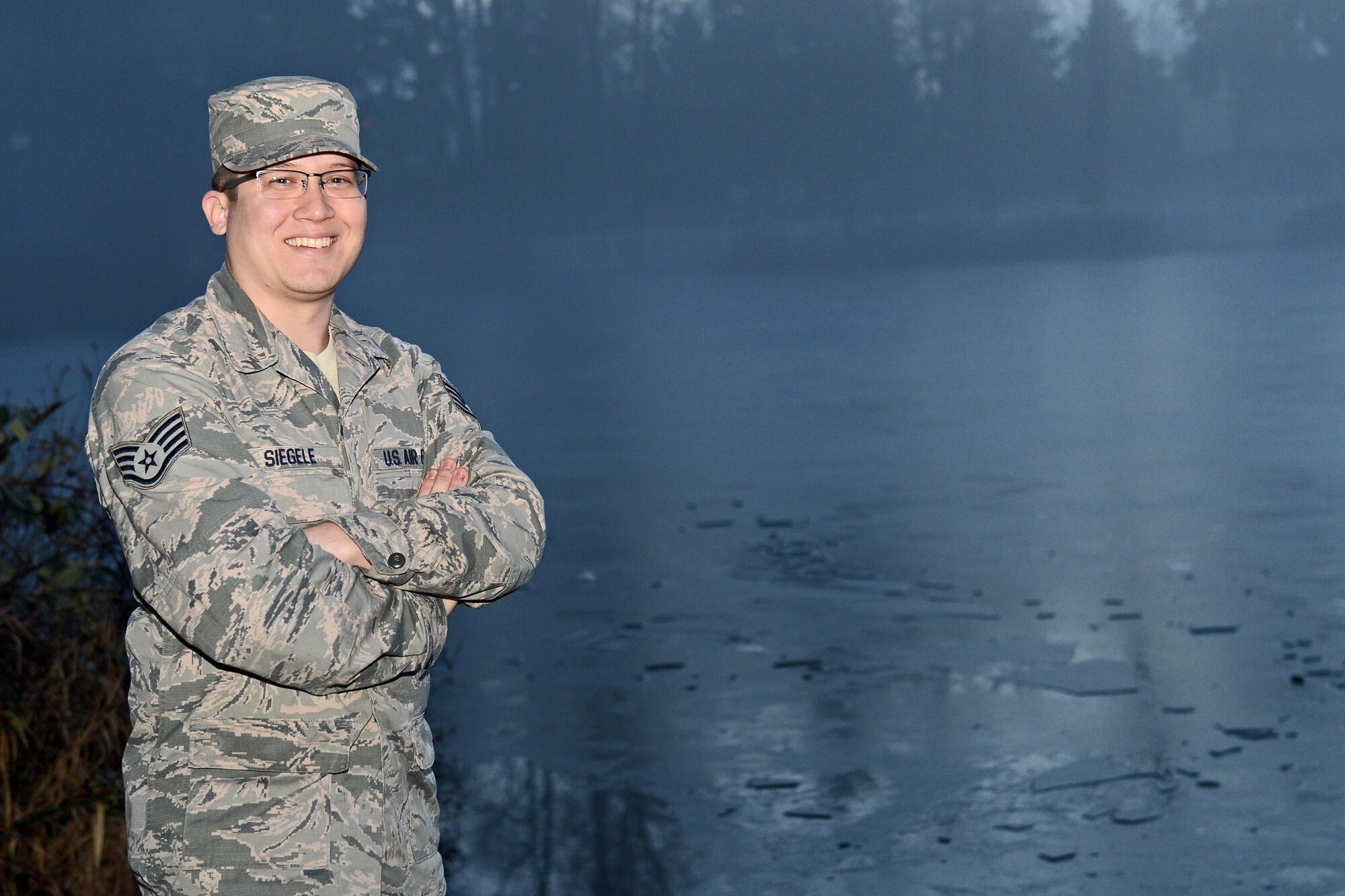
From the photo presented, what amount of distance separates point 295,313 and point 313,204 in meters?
0.17

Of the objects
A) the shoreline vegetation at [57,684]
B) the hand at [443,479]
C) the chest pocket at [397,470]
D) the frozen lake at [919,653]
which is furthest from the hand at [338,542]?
the frozen lake at [919,653]

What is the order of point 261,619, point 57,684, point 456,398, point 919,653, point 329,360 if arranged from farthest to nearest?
point 919,653 → point 57,684 → point 456,398 → point 329,360 → point 261,619

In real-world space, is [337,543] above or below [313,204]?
below

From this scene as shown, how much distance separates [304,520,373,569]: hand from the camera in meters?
2.41

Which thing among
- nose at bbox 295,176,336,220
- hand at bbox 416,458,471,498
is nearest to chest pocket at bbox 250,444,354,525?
hand at bbox 416,458,471,498

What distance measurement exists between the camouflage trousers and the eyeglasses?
0.78 metres

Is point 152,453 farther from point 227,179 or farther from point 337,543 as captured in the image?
point 227,179

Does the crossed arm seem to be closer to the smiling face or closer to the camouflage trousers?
the camouflage trousers

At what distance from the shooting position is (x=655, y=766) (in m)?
6.18

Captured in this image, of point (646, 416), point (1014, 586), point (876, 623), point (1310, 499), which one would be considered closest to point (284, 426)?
point (876, 623)

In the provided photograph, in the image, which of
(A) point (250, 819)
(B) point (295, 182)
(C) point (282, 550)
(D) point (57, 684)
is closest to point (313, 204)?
(B) point (295, 182)

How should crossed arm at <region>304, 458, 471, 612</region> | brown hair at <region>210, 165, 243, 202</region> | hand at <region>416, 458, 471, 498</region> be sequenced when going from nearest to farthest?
crossed arm at <region>304, 458, 471, 612</region> → brown hair at <region>210, 165, 243, 202</region> → hand at <region>416, 458, 471, 498</region>

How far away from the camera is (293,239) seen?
8.14ft

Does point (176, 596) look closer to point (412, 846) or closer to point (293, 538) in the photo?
point (293, 538)
